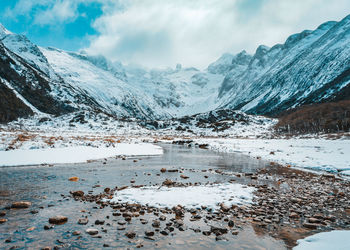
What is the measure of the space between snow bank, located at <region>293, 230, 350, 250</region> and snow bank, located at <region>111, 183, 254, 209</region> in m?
4.39

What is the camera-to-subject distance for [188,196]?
13039mm

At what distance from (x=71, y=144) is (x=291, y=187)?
35307 mm

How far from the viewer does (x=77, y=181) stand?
16672 mm

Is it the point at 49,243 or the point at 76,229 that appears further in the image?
the point at 76,229

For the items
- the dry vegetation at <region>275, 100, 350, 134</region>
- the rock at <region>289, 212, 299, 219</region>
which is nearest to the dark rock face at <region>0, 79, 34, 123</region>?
the rock at <region>289, 212, 299, 219</region>

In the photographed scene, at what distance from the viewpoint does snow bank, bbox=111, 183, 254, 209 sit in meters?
11.9

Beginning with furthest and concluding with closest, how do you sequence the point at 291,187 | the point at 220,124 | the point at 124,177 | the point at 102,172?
the point at 220,124, the point at 102,172, the point at 124,177, the point at 291,187

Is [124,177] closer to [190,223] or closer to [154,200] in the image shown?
[154,200]

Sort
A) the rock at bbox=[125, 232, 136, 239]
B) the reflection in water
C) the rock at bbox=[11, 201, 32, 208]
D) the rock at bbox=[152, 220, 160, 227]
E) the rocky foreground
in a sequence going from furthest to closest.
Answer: the rock at bbox=[11, 201, 32, 208] < the rock at bbox=[152, 220, 160, 227] < the rock at bbox=[125, 232, 136, 239] < the rocky foreground < the reflection in water

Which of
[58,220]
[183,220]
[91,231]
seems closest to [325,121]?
[183,220]

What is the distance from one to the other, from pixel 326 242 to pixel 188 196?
723 cm

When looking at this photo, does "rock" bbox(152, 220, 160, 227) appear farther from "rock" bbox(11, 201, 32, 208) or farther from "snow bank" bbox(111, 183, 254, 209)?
"rock" bbox(11, 201, 32, 208)

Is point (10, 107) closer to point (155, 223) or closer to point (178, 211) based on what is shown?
point (178, 211)

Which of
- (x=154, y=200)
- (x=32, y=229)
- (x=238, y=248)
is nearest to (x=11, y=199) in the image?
(x=32, y=229)
